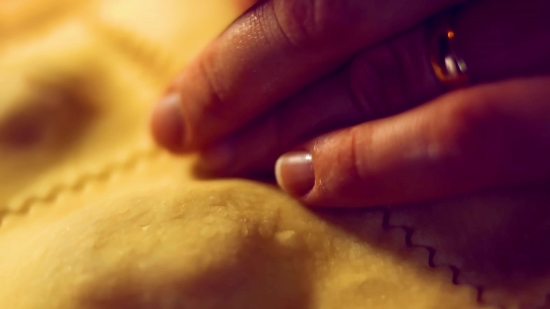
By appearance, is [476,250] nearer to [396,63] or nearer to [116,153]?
[396,63]

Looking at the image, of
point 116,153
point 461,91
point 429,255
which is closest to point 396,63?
point 461,91

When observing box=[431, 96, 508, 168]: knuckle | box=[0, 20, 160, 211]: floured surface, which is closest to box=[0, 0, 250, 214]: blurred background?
box=[0, 20, 160, 211]: floured surface

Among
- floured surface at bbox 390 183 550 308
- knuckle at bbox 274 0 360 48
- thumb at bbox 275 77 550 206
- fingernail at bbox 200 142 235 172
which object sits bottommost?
floured surface at bbox 390 183 550 308

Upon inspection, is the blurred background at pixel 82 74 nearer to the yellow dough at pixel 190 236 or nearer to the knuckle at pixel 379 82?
the yellow dough at pixel 190 236

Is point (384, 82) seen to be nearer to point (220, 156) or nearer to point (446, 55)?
point (446, 55)

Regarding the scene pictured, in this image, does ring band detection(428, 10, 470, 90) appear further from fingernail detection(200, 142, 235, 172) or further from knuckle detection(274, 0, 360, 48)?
fingernail detection(200, 142, 235, 172)

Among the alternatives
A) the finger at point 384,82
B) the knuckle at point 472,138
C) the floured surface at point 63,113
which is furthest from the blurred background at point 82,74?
the knuckle at point 472,138
